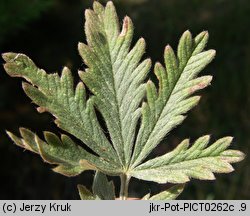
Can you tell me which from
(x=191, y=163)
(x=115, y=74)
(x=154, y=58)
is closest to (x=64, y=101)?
(x=115, y=74)

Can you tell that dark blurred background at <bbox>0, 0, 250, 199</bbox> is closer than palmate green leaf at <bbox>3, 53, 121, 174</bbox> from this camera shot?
No

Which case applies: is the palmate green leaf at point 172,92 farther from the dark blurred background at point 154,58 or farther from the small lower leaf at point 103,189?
the dark blurred background at point 154,58

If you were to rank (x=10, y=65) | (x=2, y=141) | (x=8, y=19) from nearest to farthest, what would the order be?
(x=10, y=65) < (x=8, y=19) < (x=2, y=141)

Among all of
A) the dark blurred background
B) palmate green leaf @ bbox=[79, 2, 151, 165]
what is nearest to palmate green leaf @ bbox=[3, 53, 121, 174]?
palmate green leaf @ bbox=[79, 2, 151, 165]

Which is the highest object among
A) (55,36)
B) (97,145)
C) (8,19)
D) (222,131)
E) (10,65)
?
(55,36)

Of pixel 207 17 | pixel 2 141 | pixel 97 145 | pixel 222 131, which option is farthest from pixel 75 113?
pixel 207 17

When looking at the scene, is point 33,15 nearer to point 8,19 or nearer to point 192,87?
point 8,19

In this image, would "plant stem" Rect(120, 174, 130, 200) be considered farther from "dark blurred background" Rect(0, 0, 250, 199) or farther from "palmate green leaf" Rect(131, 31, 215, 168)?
"dark blurred background" Rect(0, 0, 250, 199)

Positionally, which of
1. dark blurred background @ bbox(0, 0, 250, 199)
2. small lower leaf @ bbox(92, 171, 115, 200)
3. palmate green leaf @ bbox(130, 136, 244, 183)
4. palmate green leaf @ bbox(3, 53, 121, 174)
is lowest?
small lower leaf @ bbox(92, 171, 115, 200)
